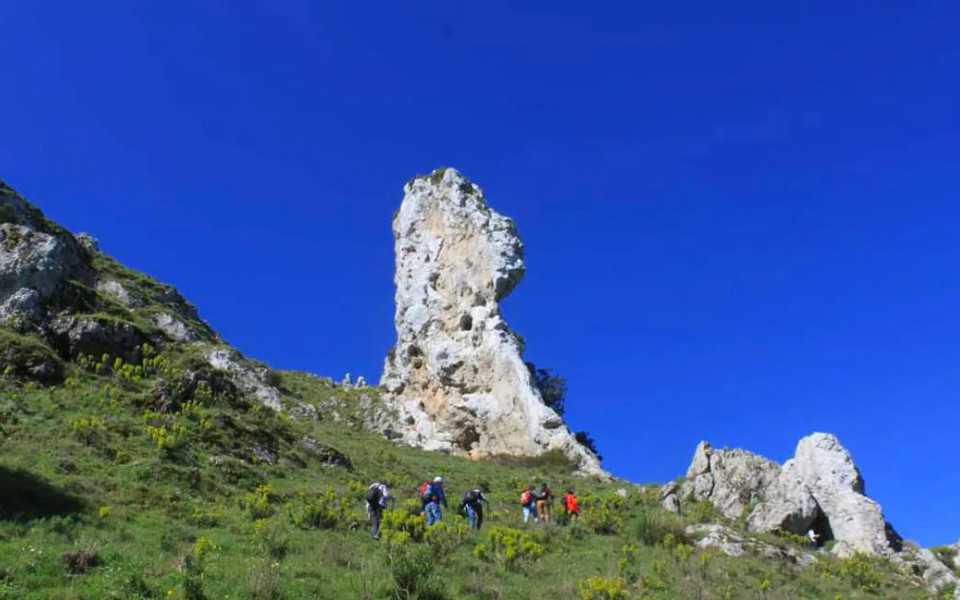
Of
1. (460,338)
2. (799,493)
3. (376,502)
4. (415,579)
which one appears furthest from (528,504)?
(460,338)

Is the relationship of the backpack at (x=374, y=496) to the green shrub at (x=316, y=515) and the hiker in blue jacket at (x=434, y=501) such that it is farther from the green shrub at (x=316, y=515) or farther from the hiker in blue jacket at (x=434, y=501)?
the hiker in blue jacket at (x=434, y=501)

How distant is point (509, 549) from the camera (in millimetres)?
18656

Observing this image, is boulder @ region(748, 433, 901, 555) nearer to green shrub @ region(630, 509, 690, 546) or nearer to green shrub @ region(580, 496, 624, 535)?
green shrub @ region(630, 509, 690, 546)

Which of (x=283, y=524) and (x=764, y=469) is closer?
(x=283, y=524)

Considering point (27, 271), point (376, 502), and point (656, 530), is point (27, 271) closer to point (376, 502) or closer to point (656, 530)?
point (376, 502)

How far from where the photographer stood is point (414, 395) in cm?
6091

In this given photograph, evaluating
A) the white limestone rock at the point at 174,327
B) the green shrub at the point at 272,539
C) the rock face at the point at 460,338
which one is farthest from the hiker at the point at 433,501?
the white limestone rock at the point at 174,327

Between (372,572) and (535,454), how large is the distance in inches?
1300

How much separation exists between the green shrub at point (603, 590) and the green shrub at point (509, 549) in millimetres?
2420

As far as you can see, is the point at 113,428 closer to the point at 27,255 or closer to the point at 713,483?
the point at 27,255

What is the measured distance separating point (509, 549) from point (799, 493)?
15.6 meters

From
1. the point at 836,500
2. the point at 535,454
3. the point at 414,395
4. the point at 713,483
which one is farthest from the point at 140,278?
the point at 836,500

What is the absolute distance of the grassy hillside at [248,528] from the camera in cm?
1416

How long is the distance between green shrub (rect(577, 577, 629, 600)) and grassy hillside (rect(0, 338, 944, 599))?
0.03 m
